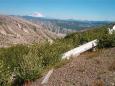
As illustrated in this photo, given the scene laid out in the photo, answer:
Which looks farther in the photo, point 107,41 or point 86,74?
point 107,41

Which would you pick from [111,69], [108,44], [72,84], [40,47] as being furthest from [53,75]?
[40,47]

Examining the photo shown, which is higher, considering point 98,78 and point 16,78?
point 98,78

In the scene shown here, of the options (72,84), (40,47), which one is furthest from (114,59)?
(40,47)

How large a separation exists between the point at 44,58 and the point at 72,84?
24.8ft

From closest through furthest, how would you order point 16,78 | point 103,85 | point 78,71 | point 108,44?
point 103,85 < point 78,71 < point 16,78 < point 108,44

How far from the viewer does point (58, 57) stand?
1938 cm

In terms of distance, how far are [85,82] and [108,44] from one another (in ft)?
33.5

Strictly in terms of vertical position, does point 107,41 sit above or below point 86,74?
above

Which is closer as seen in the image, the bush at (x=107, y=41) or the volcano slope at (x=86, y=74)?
the volcano slope at (x=86, y=74)

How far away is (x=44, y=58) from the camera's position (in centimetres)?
1955

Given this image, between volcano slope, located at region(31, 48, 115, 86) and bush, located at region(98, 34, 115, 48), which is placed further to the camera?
bush, located at region(98, 34, 115, 48)

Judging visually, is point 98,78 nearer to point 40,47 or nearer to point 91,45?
point 91,45

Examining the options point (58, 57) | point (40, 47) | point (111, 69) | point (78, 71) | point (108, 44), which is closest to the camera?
point (111, 69)

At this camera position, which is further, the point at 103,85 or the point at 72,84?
the point at 72,84
